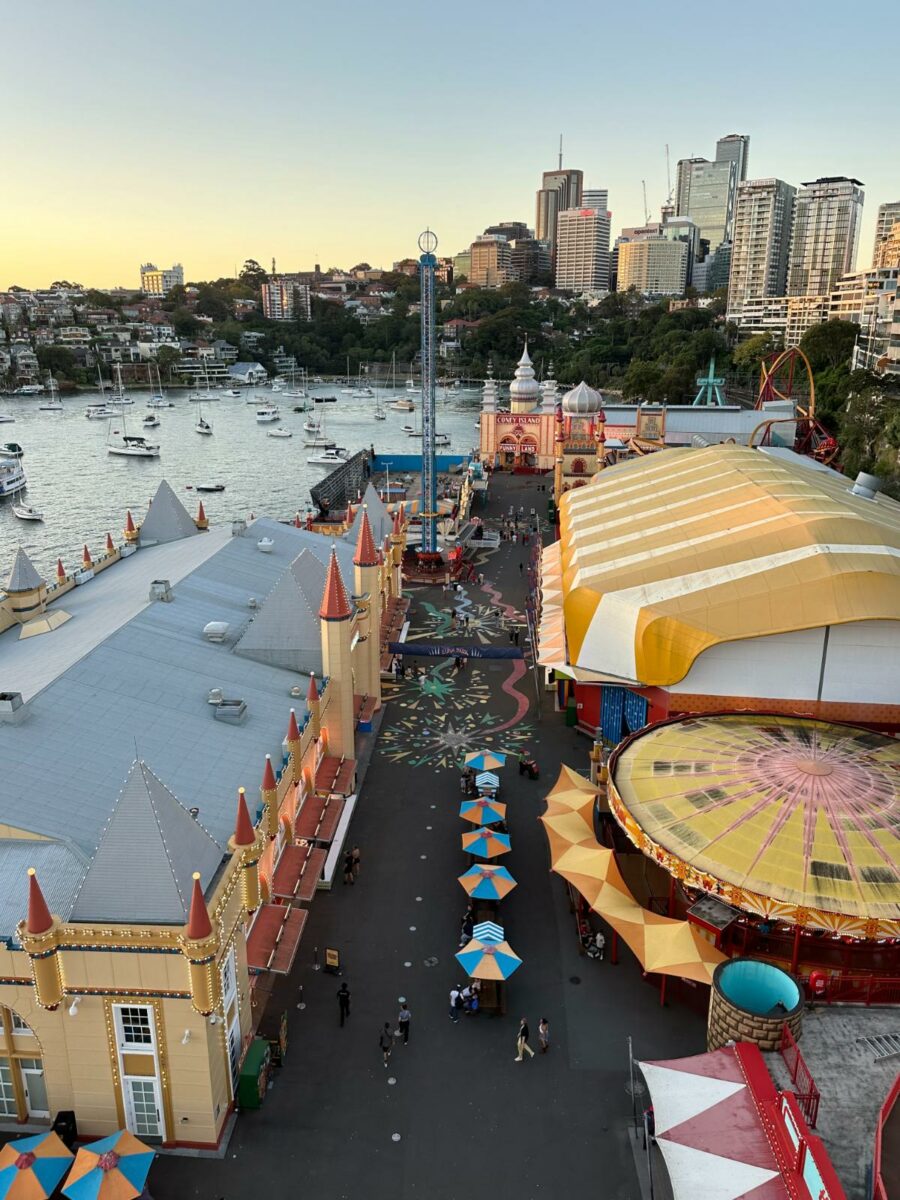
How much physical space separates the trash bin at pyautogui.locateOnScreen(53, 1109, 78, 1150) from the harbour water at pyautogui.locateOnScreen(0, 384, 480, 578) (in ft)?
207

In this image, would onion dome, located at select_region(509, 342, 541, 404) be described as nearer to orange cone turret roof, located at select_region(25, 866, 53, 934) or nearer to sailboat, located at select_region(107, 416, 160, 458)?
sailboat, located at select_region(107, 416, 160, 458)

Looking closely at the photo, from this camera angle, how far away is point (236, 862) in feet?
59.8

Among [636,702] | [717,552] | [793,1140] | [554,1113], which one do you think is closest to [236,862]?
[554,1113]

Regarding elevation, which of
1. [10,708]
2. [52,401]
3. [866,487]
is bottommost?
[52,401]

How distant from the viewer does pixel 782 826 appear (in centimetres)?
2109

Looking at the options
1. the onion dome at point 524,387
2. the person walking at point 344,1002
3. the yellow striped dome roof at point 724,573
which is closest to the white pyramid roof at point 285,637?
the yellow striped dome roof at point 724,573

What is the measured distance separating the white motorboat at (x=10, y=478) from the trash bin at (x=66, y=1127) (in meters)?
95.0

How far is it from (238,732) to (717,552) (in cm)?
1762

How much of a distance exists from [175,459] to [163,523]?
288 ft

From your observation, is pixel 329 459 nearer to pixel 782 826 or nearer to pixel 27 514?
pixel 27 514

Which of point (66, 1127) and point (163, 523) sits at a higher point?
point (163, 523)

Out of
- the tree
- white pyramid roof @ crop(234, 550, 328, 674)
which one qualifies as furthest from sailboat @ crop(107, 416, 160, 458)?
white pyramid roof @ crop(234, 550, 328, 674)

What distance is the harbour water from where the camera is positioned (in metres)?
90.5

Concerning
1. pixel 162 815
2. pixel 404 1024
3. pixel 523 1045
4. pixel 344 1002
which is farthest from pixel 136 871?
pixel 523 1045
